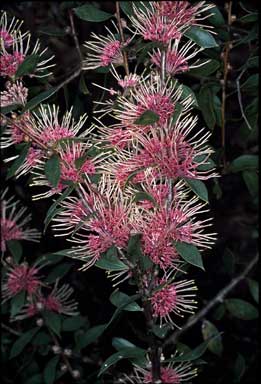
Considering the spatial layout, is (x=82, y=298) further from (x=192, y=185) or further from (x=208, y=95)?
(x=192, y=185)

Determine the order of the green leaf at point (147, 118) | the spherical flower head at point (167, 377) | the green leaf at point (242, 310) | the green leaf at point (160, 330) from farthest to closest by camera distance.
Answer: the green leaf at point (242, 310) → the spherical flower head at point (167, 377) → the green leaf at point (160, 330) → the green leaf at point (147, 118)

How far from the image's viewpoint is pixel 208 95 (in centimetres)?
139

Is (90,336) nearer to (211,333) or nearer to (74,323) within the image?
(74,323)

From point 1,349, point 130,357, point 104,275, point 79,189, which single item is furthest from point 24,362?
point 79,189

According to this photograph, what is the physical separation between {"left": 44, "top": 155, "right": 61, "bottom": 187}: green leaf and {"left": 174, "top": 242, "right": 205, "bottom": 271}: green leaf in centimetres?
22

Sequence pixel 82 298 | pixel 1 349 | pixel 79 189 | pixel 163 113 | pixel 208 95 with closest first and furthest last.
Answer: pixel 163 113 < pixel 79 189 < pixel 208 95 < pixel 1 349 < pixel 82 298

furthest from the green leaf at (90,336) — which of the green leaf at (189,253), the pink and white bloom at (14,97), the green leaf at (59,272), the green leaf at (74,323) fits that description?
the pink and white bloom at (14,97)

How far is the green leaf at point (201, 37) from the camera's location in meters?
1.08

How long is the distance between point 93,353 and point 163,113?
0.96 meters

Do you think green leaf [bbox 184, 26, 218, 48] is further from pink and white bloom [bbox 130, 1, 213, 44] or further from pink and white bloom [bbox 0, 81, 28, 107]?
pink and white bloom [bbox 0, 81, 28, 107]

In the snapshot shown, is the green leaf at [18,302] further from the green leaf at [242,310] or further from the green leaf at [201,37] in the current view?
the green leaf at [201,37]

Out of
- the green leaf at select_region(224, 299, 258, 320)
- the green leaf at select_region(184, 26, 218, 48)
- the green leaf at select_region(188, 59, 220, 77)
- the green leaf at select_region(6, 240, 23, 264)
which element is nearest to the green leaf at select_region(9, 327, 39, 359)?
the green leaf at select_region(6, 240, 23, 264)

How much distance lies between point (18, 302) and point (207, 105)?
1.85ft

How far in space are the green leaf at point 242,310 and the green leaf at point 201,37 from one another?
29.7 inches
